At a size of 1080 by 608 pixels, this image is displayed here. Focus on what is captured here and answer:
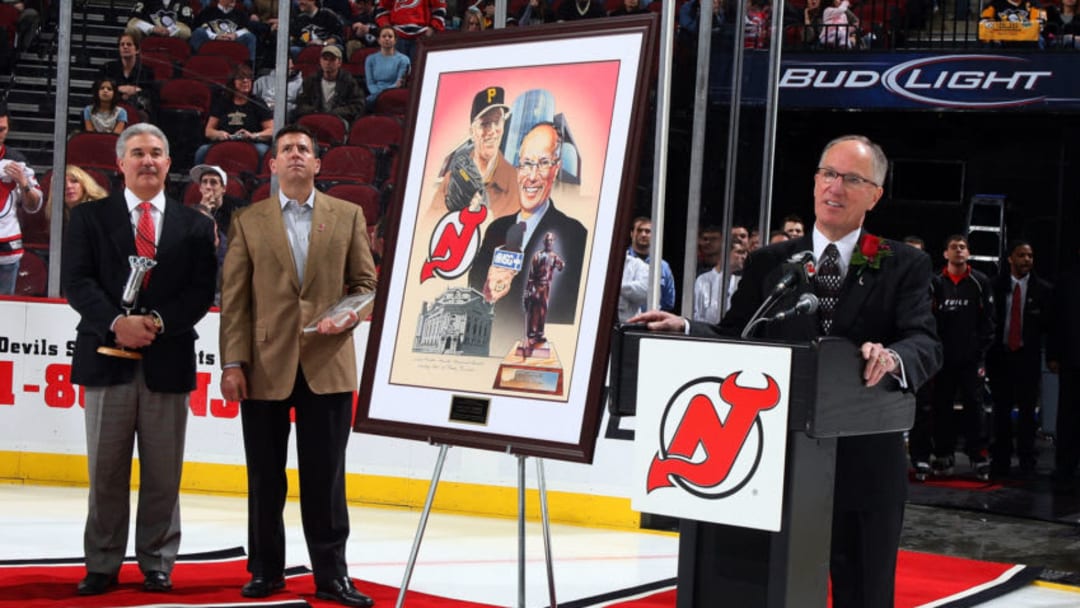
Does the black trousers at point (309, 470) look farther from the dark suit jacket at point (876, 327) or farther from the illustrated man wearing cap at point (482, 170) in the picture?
the dark suit jacket at point (876, 327)

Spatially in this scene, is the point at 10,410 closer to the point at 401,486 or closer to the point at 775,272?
the point at 401,486

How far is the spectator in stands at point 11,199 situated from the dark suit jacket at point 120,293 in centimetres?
257

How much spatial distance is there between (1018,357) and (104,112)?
557 centimetres

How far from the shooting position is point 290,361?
165 inches

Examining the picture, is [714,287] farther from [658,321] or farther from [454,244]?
[658,321]

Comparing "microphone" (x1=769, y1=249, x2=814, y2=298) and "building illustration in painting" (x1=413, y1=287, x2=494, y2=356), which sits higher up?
"microphone" (x1=769, y1=249, x2=814, y2=298)

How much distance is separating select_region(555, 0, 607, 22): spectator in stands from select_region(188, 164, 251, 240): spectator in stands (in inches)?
72.2

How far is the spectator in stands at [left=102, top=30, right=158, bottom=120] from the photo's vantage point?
268 inches

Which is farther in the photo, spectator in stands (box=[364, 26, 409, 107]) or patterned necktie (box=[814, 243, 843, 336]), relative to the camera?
spectator in stands (box=[364, 26, 409, 107])

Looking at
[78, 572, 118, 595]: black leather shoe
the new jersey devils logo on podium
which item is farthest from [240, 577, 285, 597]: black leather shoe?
the new jersey devils logo on podium

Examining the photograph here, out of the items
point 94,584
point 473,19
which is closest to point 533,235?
point 94,584

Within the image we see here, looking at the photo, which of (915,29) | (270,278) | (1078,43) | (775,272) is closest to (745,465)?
(775,272)

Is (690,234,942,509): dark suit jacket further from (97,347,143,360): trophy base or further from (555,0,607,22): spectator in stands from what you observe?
(555,0,607,22): spectator in stands

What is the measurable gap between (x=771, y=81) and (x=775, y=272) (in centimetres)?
350
